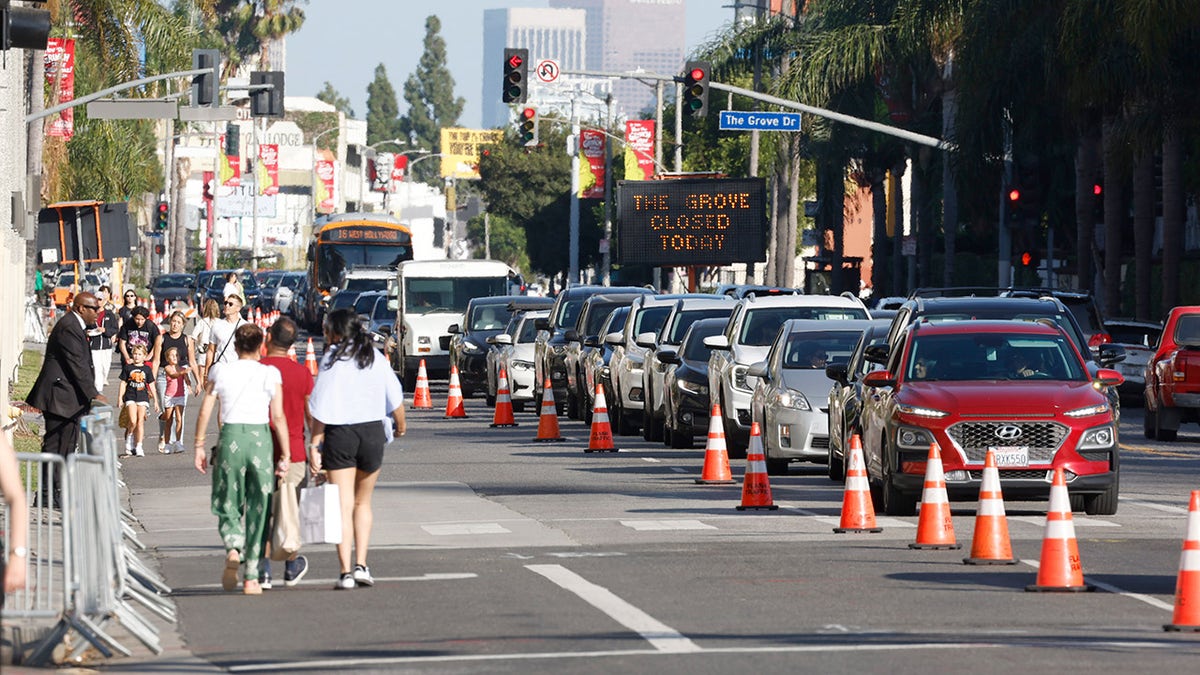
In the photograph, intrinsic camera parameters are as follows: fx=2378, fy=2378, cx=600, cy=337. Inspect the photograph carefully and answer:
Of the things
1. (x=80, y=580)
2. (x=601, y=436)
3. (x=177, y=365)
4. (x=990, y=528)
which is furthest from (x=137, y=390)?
(x=80, y=580)

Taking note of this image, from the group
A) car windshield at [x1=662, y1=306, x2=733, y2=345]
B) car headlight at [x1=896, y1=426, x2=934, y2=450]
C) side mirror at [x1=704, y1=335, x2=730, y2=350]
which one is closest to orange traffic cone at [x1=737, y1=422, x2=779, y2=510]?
car headlight at [x1=896, y1=426, x2=934, y2=450]

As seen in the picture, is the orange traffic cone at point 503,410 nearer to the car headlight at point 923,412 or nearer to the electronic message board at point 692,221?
the car headlight at point 923,412

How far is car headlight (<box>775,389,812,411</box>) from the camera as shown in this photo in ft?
74.9

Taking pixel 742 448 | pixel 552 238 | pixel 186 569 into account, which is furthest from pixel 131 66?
pixel 552 238

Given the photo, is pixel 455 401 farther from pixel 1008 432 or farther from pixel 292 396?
pixel 292 396

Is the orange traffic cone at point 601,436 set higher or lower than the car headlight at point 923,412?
lower

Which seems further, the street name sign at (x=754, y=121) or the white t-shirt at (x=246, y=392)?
the street name sign at (x=754, y=121)

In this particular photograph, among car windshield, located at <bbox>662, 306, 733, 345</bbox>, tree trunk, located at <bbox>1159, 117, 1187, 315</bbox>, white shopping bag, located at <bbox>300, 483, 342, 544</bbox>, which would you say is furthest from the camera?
tree trunk, located at <bbox>1159, 117, 1187, 315</bbox>

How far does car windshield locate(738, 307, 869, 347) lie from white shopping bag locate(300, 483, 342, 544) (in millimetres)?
13359

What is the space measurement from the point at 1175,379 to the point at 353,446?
58.2 ft

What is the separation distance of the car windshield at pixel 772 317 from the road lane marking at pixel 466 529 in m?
8.73

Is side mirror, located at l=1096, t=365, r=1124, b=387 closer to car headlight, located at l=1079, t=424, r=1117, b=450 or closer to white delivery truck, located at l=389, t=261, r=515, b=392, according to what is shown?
car headlight, located at l=1079, t=424, r=1117, b=450

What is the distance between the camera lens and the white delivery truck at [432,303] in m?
45.0

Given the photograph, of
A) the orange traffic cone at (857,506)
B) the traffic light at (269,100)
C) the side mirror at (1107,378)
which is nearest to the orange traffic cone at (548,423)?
the side mirror at (1107,378)
